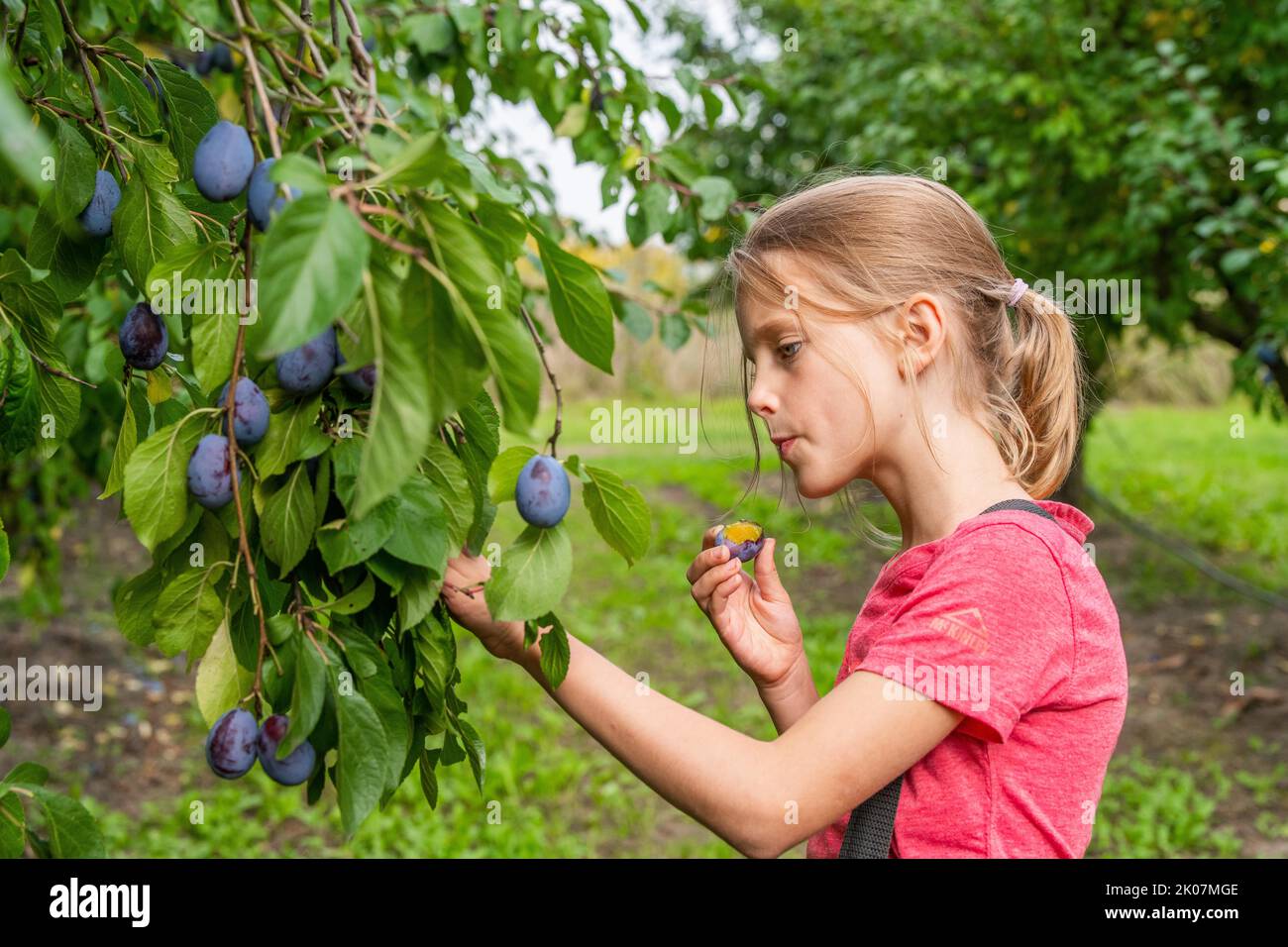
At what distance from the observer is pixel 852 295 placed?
1.23 metres

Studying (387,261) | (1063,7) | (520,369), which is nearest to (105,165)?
(387,261)

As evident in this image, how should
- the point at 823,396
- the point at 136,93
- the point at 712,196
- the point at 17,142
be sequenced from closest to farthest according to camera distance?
the point at 17,142 → the point at 136,93 → the point at 823,396 → the point at 712,196

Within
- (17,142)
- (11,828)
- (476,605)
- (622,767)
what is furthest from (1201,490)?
(17,142)

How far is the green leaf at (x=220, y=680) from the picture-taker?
0.90m

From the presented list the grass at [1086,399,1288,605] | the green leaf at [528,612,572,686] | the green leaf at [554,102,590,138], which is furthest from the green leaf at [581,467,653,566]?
the grass at [1086,399,1288,605]

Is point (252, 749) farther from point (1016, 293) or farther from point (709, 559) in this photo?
point (1016, 293)

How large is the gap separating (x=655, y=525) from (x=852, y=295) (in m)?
6.24

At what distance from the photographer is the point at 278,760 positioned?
84 centimetres

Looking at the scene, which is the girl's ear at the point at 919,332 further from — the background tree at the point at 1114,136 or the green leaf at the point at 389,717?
the background tree at the point at 1114,136

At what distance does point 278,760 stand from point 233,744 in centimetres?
4

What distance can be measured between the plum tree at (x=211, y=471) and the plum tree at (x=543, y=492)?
215 millimetres

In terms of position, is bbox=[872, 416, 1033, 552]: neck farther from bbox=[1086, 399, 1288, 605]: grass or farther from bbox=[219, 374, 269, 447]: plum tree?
bbox=[1086, 399, 1288, 605]: grass

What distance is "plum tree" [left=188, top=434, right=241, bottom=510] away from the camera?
32.6 inches

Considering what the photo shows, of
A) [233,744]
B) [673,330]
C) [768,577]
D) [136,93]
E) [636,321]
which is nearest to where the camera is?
[233,744]
